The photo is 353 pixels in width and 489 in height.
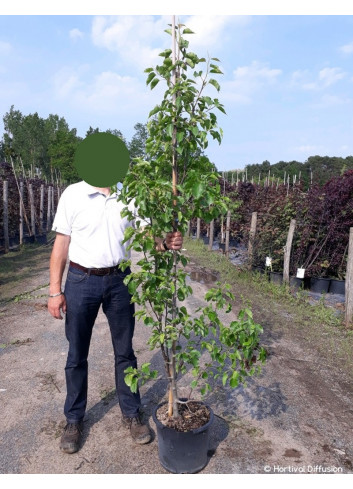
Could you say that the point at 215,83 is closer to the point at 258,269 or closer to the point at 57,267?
the point at 57,267

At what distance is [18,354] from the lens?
4.38 meters

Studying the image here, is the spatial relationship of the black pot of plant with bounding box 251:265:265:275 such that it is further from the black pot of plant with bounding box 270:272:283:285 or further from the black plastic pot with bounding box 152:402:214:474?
the black plastic pot with bounding box 152:402:214:474

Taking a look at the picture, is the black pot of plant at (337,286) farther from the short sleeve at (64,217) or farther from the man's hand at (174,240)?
the short sleeve at (64,217)

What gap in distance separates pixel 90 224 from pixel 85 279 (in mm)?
382

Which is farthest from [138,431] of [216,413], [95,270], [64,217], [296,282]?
[296,282]

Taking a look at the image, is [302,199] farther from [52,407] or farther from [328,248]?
[52,407]

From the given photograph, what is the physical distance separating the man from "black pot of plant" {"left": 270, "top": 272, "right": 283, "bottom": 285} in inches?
222

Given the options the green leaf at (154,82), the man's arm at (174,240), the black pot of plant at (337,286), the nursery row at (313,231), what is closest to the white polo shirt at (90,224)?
the man's arm at (174,240)

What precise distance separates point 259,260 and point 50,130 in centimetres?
4919

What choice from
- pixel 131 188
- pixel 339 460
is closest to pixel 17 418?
pixel 131 188

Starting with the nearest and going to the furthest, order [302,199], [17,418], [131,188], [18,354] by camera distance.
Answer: [131,188] < [17,418] < [18,354] < [302,199]

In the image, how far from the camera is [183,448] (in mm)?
2488

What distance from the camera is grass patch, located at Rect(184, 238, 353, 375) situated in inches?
184

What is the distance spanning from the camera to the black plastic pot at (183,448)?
2475mm
